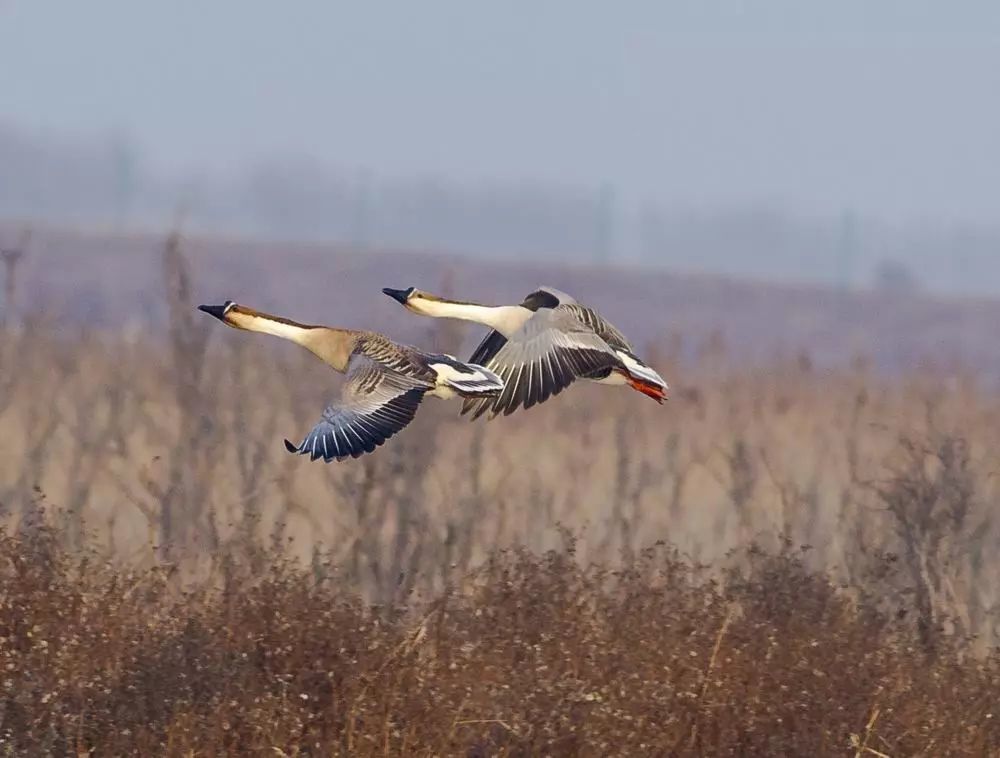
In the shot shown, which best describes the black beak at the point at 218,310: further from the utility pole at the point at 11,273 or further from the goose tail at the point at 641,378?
the utility pole at the point at 11,273

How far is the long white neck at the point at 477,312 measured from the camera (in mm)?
8883

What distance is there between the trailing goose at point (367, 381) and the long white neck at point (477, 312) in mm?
460

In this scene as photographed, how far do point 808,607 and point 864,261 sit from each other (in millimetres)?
81351

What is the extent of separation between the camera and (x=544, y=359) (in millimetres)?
8469

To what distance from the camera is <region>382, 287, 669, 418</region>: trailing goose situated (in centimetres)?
845

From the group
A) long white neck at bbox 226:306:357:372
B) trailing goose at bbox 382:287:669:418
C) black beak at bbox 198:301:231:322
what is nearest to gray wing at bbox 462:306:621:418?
trailing goose at bbox 382:287:669:418

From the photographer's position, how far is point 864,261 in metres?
88.6

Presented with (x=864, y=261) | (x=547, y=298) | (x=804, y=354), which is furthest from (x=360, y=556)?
(x=864, y=261)

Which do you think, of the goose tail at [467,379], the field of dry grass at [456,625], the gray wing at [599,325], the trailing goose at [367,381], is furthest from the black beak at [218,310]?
the gray wing at [599,325]

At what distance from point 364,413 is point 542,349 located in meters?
1.08

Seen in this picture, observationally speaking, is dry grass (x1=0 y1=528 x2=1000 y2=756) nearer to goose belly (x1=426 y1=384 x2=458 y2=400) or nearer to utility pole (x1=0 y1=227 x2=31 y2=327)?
goose belly (x1=426 y1=384 x2=458 y2=400)

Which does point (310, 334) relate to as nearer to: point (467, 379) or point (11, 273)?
point (467, 379)

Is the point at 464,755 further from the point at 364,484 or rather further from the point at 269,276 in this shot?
the point at 269,276

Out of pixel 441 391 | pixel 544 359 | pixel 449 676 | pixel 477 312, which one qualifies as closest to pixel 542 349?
pixel 544 359
